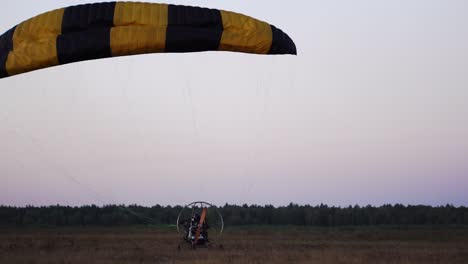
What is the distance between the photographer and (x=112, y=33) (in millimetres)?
17094

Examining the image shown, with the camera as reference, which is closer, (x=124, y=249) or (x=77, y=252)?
(x=77, y=252)

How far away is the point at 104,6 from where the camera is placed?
56.6ft

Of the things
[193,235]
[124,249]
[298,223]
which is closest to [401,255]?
[193,235]

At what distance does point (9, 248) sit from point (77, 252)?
13.9 feet

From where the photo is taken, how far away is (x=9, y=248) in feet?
93.7

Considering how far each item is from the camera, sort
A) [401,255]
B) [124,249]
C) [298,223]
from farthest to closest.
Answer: [298,223]
[124,249]
[401,255]

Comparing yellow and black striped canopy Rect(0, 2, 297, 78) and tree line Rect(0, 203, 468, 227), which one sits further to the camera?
tree line Rect(0, 203, 468, 227)

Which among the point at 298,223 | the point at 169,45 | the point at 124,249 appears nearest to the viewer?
the point at 169,45

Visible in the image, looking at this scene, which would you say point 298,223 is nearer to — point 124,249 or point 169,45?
point 124,249

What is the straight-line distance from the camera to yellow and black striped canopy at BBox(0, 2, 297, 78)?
17.1 metres

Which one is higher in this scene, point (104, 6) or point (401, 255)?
point (104, 6)

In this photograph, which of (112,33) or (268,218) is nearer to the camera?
(112,33)

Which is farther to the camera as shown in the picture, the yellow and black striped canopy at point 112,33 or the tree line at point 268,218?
the tree line at point 268,218

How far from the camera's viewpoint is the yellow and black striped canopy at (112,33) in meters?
17.1
